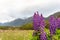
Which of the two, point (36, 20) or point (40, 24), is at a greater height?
point (36, 20)

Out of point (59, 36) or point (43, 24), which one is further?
point (59, 36)

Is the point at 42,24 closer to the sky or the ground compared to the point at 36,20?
closer to the ground

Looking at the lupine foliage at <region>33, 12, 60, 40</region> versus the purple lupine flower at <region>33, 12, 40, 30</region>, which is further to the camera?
the purple lupine flower at <region>33, 12, 40, 30</region>

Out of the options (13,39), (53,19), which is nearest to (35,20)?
(53,19)

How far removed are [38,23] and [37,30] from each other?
1.42ft

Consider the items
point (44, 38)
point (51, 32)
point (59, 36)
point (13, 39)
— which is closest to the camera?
point (44, 38)

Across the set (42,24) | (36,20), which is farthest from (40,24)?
(36,20)

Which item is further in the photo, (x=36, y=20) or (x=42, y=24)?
(x=36, y=20)

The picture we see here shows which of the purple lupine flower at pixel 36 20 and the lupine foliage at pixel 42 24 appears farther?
the purple lupine flower at pixel 36 20

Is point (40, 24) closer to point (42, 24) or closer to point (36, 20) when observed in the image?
point (42, 24)

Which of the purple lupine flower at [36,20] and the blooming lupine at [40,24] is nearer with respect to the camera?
the blooming lupine at [40,24]

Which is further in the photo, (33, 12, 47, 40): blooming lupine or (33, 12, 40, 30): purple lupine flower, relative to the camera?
(33, 12, 40, 30): purple lupine flower

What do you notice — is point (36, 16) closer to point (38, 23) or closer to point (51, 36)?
point (38, 23)

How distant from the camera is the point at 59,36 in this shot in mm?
7516
